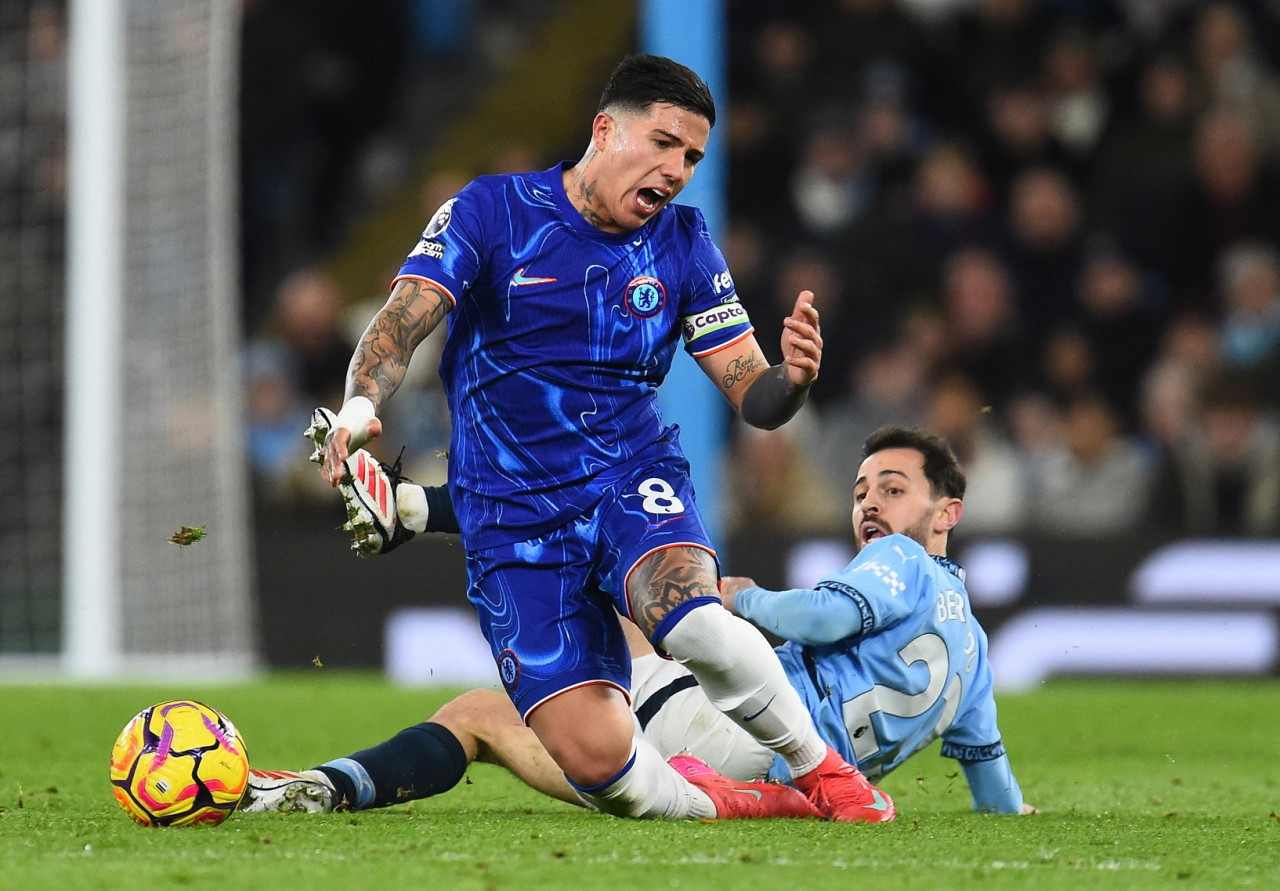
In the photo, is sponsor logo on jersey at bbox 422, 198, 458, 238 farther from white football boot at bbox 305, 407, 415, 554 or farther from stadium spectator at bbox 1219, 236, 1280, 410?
stadium spectator at bbox 1219, 236, 1280, 410

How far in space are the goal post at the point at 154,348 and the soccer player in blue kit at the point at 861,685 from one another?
17.0 feet

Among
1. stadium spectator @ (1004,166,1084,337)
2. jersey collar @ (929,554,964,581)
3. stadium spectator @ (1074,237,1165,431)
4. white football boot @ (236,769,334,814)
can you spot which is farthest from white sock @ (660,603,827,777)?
stadium spectator @ (1004,166,1084,337)

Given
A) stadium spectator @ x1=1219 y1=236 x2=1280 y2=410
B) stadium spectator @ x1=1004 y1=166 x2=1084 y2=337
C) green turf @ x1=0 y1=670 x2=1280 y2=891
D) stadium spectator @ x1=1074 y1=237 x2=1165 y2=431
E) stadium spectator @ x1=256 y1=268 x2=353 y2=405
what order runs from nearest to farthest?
green turf @ x1=0 y1=670 x2=1280 y2=891 → stadium spectator @ x1=1219 y1=236 x2=1280 y2=410 → stadium spectator @ x1=1074 y1=237 x2=1165 y2=431 → stadium spectator @ x1=1004 y1=166 x2=1084 y2=337 → stadium spectator @ x1=256 y1=268 x2=353 y2=405

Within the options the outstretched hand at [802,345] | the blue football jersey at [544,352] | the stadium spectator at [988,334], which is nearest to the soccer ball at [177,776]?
the blue football jersey at [544,352]

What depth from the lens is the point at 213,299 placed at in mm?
9625

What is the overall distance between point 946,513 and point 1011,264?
21.2ft

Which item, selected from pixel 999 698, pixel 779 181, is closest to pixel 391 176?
pixel 779 181

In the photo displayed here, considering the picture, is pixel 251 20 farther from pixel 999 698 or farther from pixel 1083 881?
pixel 1083 881

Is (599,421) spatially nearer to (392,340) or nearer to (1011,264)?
(392,340)

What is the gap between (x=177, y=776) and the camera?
3947mm

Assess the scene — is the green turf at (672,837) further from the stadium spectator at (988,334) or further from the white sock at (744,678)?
the stadium spectator at (988,334)

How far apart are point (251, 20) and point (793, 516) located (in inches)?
258

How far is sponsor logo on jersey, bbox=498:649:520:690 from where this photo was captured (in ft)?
13.9

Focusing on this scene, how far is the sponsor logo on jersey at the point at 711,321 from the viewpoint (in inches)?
175
